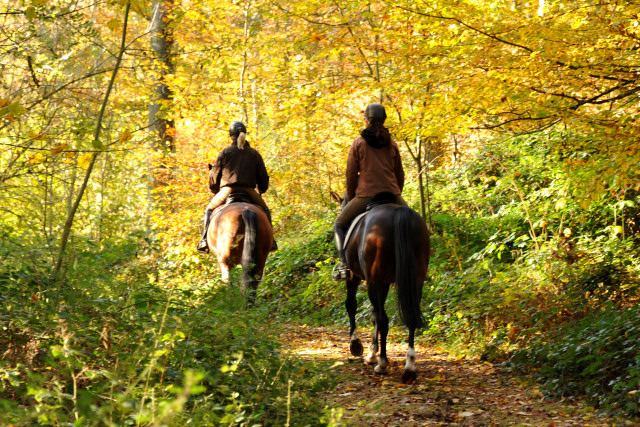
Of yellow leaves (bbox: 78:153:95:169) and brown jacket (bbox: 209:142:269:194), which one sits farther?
brown jacket (bbox: 209:142:269:194)

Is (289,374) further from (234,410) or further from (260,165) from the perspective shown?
(260,165)

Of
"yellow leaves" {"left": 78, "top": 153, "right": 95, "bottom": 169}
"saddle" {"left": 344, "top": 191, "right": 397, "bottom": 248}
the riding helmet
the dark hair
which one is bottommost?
"yellow leaves" {"left": 78, "top": 153, "right": 95, "bottom": 169}

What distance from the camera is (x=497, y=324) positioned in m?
8.32

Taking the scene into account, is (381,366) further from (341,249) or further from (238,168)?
(238,168)

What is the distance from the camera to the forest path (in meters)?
5.55

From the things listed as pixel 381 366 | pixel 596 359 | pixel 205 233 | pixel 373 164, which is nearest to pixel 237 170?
pixel 205 233

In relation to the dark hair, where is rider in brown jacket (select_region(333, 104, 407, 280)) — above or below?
below

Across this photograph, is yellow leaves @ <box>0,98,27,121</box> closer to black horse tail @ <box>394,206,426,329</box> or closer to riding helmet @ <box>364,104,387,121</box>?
black horse tail @ <box>394,206,426,329</box>

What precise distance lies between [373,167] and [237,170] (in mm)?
2905

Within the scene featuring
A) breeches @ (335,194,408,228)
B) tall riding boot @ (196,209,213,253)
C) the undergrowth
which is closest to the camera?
the undergrowth

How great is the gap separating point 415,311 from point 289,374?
1993mm

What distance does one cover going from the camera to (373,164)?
7.75 m

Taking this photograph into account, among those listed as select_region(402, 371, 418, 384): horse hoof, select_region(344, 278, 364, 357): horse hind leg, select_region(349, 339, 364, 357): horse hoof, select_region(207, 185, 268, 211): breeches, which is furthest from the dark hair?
select_region(207, 185, 268, 211): breeches

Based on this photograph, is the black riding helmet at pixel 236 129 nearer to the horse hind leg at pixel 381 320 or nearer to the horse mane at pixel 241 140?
the horse mane at pixel 241 140
